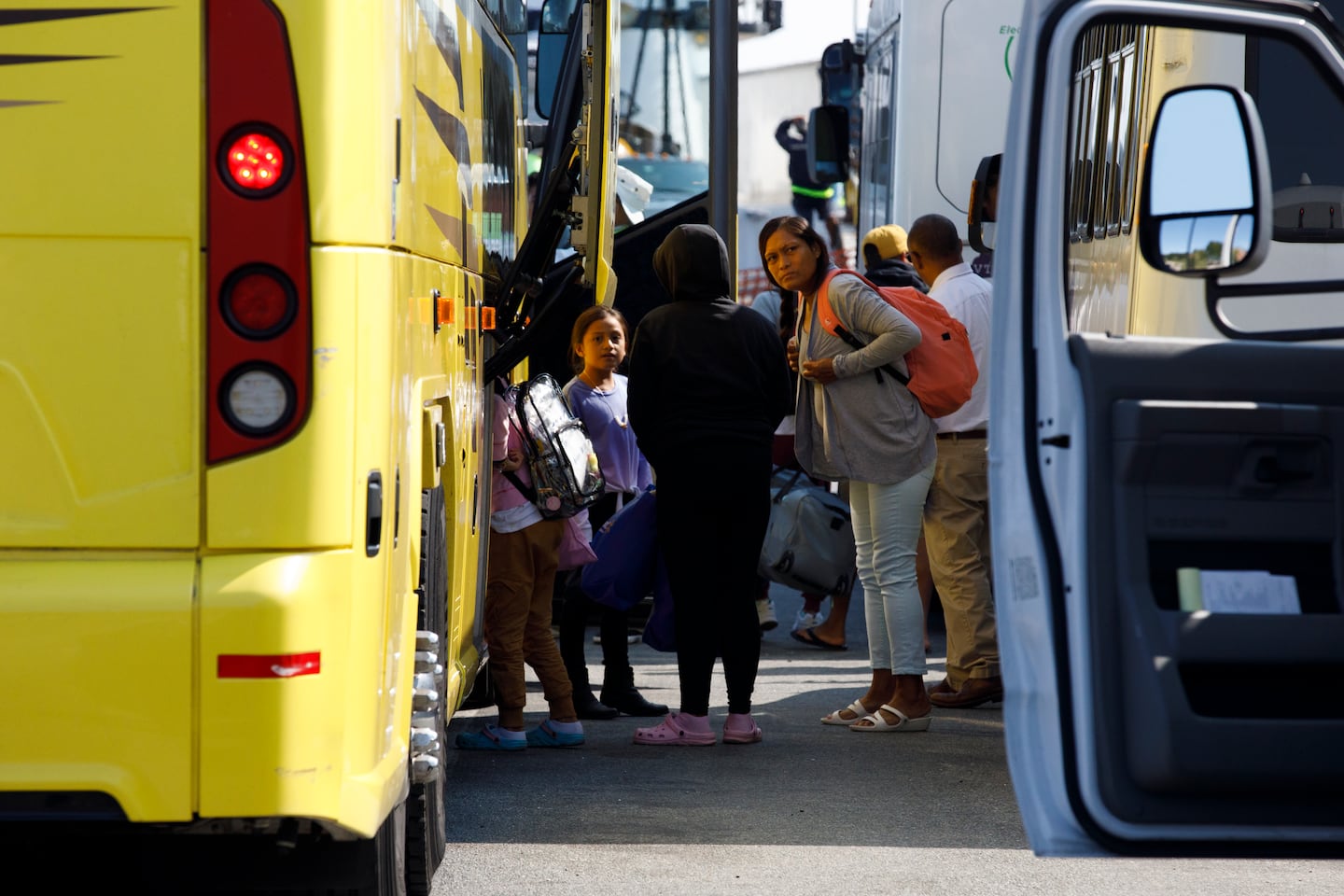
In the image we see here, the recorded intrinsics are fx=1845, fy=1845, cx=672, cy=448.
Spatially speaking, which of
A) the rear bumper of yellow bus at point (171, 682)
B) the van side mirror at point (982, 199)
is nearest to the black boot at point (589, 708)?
the van side mirror at point (982, 199)

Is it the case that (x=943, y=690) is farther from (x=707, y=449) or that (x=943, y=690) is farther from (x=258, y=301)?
(x=258, y=301)

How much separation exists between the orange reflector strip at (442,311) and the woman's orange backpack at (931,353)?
8.44 ft

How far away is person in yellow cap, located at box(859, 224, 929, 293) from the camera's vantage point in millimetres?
7387

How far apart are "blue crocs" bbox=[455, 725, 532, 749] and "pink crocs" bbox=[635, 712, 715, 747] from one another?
0.44 meters

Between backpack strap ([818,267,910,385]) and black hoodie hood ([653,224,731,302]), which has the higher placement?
black hoodie hood ([653,224,731,302])

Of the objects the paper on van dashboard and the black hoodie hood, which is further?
the black hoodie hood

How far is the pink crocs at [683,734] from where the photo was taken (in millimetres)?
6648

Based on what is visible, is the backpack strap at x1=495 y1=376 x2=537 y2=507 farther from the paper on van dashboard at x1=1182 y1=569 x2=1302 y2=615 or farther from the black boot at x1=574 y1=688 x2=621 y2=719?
the paper on van dashboard at x1=1182 y1=569 x2=1302 y2=615

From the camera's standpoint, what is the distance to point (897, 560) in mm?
6820

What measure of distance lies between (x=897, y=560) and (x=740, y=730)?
2.80 feet

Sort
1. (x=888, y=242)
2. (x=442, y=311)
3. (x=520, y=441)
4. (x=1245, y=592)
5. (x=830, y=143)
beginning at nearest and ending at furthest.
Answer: (x=1245, y=592) → (x=442, y=311) → (x=520, y=441) → (x=888, y=242) → (x=830, y=143)

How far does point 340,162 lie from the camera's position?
122 inches

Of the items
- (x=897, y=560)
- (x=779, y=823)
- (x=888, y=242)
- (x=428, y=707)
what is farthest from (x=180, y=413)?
(x=888, y=242)

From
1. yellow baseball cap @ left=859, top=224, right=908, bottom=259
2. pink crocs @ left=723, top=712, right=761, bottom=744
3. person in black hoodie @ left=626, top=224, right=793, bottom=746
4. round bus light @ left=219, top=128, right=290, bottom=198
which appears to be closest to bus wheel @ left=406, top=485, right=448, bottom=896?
round bus light @ left=219, top=128, right=290, bottom=198
